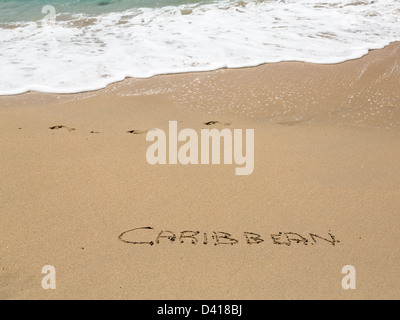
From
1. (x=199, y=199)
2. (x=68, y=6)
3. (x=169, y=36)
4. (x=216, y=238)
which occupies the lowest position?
(x=216, y=238)

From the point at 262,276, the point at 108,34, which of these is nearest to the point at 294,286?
the point at 262,276

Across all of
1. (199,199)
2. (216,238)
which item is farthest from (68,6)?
(216,238)

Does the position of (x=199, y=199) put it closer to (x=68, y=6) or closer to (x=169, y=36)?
(x=169, y=36)

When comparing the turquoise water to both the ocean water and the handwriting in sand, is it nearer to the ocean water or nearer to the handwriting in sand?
the ocean water

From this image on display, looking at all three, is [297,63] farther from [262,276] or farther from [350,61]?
[262,276]

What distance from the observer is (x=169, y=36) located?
679cm

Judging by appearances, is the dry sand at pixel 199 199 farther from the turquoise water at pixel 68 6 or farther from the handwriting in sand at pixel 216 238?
the turquoise water at pixel 68 6

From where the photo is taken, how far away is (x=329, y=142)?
3609 millimetres

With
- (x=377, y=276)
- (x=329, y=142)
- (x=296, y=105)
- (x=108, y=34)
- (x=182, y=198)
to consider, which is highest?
(x=108, y=34)

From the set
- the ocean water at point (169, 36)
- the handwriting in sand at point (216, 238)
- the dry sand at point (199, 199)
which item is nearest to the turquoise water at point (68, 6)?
the ocean water at point (169, 36)

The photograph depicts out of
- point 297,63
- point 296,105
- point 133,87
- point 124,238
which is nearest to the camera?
point 124,238

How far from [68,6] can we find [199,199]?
8562 mm

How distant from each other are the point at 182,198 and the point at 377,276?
1384mm

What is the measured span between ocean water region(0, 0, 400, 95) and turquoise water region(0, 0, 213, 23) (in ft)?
0.08
